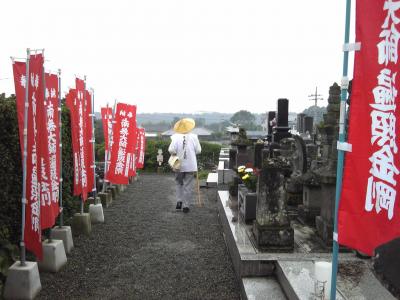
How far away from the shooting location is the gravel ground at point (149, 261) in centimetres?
486

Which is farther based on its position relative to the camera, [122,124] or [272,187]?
[122,124]

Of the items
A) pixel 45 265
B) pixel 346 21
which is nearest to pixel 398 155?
pixel 346 21

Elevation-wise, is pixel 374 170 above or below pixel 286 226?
above

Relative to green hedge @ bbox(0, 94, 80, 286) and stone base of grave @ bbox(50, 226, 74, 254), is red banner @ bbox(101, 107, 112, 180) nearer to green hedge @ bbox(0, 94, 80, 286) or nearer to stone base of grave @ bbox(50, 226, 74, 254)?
stone base of grave @ bbox(50, 226, 74, 254)

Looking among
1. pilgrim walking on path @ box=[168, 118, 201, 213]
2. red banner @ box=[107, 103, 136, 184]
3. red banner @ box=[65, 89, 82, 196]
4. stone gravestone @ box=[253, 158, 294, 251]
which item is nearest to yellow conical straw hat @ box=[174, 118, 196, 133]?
pilgrim walking on path @ box=[168, 118, 201, 213]

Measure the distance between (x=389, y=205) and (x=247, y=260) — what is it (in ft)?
8.36

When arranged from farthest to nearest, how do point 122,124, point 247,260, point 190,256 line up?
point 122,124
point 190,256
point 247,260

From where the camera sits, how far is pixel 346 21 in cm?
288

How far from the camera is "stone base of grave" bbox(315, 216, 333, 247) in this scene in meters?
5.21

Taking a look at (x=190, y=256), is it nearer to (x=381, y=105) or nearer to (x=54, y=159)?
(x=54, y=159)

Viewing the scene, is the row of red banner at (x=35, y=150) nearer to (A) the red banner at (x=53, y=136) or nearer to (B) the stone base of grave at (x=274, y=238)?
(A) the red banner at (x=53, y=136)

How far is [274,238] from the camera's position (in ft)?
16.8

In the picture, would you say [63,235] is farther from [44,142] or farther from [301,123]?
[301,123]

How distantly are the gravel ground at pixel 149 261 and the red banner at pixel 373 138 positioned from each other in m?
2.52
